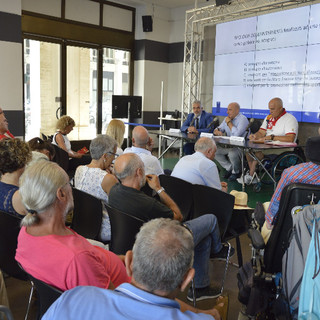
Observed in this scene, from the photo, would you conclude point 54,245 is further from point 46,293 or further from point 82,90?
point 82,90

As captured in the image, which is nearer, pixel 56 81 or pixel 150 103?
pixel 56 81

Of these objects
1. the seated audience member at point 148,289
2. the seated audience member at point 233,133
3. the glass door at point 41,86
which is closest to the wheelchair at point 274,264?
the seated audience member at point 148,289

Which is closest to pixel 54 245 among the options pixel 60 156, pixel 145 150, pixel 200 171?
pixel 200 171

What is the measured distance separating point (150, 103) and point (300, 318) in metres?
9.30

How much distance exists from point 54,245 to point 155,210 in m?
0.90

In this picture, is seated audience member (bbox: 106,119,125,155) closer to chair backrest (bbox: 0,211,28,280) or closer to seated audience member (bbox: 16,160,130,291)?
chair backrest (bbox: 0,211,28,280)

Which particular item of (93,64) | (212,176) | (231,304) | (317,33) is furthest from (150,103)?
(231,304)

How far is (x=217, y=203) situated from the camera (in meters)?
2.70

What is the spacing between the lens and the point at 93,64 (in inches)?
374

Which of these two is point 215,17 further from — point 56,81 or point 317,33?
point 56,81

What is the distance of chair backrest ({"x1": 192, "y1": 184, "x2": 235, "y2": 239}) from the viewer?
2.63m

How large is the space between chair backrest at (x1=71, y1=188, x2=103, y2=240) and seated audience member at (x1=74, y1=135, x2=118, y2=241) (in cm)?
8

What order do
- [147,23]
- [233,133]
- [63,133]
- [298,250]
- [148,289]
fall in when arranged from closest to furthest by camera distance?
1. [148,289]
2. [298,250]
3. [63,133]
4. [233,133]
5. [147,23]

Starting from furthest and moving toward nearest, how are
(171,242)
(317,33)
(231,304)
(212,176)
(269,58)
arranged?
(269,58), (317,33), (212,176), (231,304), (171,242)
